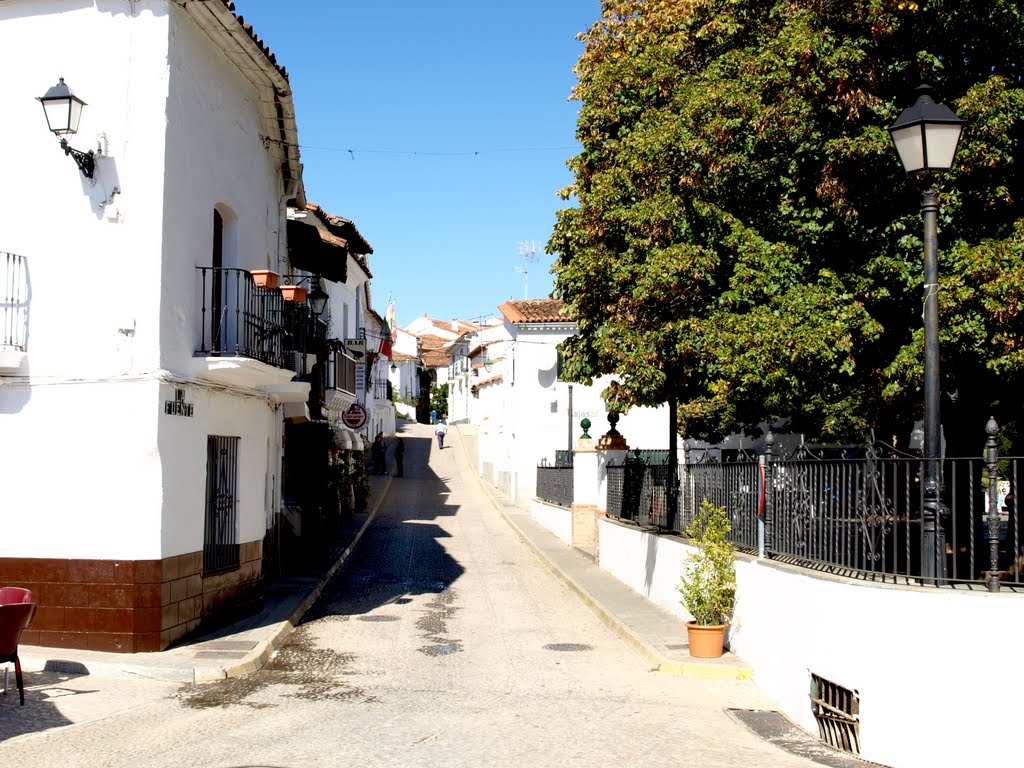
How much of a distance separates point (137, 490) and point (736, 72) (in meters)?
9.36

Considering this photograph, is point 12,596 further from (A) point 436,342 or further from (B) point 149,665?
(A) point 436,342

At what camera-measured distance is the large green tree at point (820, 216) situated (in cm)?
1090

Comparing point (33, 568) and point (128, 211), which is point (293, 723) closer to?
point (33, 568)

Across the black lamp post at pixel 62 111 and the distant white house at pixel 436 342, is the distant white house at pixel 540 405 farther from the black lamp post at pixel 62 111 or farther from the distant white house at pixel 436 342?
the distant white house at pixel 436 342

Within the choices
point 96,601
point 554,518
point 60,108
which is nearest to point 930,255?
point 60,108

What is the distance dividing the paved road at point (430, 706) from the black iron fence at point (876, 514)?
5.54 feet

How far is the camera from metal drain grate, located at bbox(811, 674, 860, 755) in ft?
26.5

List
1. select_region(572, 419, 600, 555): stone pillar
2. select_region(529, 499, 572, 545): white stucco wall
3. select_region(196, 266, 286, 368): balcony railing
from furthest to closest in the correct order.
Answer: select_region(529, 499, 572, 545): white stucco wall < select_region(572, 419, 600, 555): stone pillar < select_region(196, 266, 286, 368): balcony railing

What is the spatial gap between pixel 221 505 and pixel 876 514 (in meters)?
8.94

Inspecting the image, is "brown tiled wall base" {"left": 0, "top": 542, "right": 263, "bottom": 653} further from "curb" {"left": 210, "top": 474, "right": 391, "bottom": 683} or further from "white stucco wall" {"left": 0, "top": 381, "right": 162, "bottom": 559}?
"curb" {"left": 210, "top": 474, "right": 391, "bottom": 683}

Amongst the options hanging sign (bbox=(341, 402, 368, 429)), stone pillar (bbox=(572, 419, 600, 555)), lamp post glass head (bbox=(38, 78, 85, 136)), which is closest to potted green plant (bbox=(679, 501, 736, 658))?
lamp post glass head (bbox=(38, 78, 85, 136))

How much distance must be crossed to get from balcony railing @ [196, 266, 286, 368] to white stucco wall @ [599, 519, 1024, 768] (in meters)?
7.85

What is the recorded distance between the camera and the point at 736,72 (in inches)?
550

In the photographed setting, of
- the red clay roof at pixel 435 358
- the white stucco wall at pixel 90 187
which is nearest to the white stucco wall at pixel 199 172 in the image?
the white stucco wall at pixel 90 187
